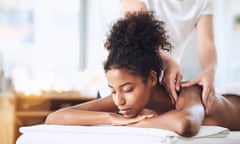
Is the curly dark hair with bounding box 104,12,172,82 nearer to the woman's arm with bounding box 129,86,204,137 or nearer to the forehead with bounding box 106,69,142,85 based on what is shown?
the forehead with bounding box 106,69,142,85

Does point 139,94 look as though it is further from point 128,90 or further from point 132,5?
point 132,5

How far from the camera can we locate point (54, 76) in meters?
3.39

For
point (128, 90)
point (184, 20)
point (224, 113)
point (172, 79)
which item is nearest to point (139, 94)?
point (128, 90)

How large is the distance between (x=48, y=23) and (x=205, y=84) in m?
2.33

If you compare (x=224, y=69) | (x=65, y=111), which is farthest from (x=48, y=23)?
(x=65, y=111)

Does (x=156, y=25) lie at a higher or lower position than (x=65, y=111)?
higher

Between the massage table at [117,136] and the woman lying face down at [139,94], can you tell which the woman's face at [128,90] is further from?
the massage table at [117,136]

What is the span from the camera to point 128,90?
111cm

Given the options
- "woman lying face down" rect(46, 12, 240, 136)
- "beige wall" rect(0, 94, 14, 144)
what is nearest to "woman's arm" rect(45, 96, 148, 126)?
"woman lying face down" rect(46, 12, 240, 136)

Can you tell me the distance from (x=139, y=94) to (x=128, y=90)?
0.04 meters

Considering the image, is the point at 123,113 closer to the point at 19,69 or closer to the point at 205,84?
the point at 205,84

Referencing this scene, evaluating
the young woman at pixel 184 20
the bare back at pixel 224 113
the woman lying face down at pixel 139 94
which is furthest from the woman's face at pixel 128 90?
the young woman at pixel 184 20

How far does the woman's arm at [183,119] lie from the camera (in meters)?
0.99

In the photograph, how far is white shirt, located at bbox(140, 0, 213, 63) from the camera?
1495 mm
